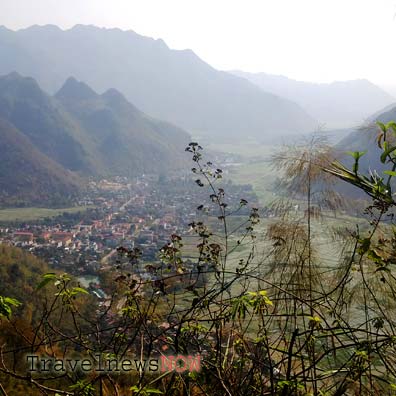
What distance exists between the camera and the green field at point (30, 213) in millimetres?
29461

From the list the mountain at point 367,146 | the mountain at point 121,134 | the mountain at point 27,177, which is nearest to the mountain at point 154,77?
the mountain at point 121,134

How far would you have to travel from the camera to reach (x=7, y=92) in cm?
6166

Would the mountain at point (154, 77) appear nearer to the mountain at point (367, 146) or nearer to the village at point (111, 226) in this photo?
the village at point (111, 226)

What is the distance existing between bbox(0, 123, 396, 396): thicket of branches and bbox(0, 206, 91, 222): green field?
29.3 m

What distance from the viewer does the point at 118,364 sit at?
55.5 inches

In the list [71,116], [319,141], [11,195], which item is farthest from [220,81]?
[319,141]

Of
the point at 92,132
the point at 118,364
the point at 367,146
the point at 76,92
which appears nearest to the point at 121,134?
the point at 92,132

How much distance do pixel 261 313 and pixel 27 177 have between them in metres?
41.2

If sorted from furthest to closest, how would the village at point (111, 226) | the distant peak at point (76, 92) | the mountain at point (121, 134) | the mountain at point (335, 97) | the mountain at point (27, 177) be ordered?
the mountain at point (335, 97), the distant peak at point (76, 92), the mountain at point (121, 134), the mountain at point (27, 177), the village at point (111, 226)

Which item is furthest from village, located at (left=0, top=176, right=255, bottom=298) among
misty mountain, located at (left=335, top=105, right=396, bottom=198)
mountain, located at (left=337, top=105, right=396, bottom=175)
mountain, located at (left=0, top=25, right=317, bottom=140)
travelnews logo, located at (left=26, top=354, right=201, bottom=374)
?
mountain, located at (left=0, top=25, right=317, bottom=140)

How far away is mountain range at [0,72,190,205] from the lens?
39719 mm

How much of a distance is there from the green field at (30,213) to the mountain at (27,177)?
2003 millimetres

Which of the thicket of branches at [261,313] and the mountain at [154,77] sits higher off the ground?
the mountain at [154,77]

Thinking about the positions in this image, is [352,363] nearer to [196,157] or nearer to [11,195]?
[196,157]
